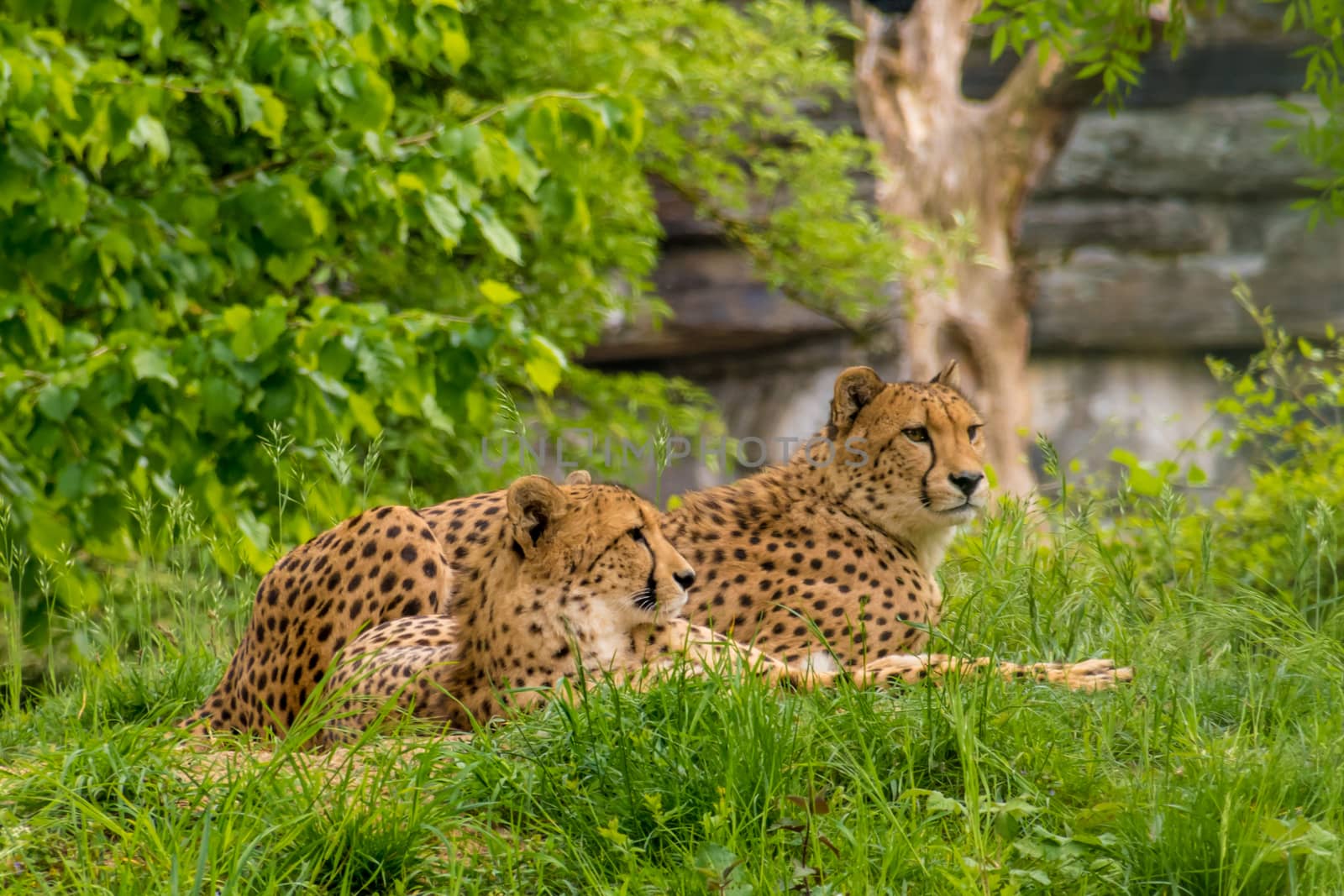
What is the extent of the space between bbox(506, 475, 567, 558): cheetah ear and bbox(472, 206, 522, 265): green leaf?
185 cm

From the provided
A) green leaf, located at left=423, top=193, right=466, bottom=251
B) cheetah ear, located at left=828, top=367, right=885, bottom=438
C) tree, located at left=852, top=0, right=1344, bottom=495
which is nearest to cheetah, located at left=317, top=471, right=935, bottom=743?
cheetah ear, located at left=828, top=367, right=885, bottom=438

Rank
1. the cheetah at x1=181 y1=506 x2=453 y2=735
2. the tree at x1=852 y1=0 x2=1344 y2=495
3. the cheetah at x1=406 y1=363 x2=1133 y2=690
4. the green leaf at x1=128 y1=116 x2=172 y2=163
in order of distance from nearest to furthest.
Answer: the cheetah at x1=181 y1=506 x2=453 y2=735 < the cheetah at x1=406 y1=363 x2=1133 y2=690 < the green leaf at x1=128 y1=116 x2=172 y2=163 < the tree at x1=852 y1=0 x2=1344 y2=495

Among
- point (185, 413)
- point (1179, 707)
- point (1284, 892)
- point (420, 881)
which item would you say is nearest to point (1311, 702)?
point (1179, 707)

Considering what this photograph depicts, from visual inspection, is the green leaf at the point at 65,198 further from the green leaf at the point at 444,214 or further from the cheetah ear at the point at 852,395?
the cheetah ear at the point at 852,395

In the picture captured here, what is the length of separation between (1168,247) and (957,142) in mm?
4627

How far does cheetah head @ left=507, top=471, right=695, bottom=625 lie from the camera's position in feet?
12.3

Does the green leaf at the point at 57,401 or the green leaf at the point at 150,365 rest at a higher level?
the green leaf at the point at 150,365

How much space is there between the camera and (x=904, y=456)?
447 centimetres

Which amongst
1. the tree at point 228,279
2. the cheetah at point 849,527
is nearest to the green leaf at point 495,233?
the tree at point 228,279

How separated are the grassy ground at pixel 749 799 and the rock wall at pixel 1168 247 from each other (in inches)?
562

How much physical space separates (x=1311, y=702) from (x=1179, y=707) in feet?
1.11

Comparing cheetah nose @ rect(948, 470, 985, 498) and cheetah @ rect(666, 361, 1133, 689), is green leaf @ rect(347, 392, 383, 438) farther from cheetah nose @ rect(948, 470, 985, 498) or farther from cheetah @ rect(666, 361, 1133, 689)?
cheetah nose @ rect(948, 470, 985, 498)

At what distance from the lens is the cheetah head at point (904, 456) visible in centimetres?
442

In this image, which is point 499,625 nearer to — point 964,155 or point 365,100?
point 365,100
